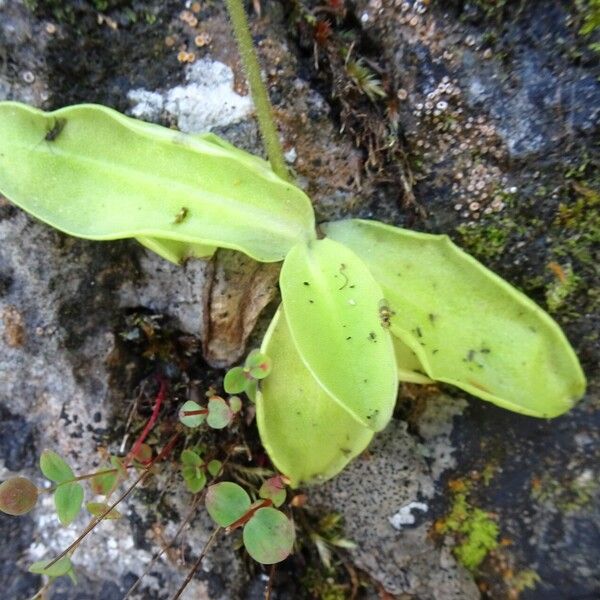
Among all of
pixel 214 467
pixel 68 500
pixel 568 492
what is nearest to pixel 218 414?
pixel 214 467

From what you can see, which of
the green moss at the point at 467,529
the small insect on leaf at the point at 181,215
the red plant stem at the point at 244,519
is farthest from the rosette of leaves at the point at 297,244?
the green moss at the point at 467,529

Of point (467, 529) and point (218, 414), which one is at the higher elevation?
point (218, 414)

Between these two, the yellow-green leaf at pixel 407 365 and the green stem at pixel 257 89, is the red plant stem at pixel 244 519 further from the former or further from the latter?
the green stem at pixel 257 89

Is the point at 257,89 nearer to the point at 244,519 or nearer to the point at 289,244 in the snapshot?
the point at 289,244

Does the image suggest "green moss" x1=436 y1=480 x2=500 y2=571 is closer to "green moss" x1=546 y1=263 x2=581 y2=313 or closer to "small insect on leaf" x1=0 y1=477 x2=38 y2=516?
"green moss" x1=546 y1=263 x2=581 y2=313

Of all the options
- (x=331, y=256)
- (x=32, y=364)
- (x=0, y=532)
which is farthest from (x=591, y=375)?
(x=0, y=532)

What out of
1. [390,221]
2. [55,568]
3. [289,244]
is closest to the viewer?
[55,568]

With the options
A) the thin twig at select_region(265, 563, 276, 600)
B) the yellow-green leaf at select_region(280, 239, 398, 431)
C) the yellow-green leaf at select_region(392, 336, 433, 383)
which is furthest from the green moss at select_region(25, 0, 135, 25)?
the thin twig at select_region(265, 563, 276, 600)
